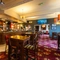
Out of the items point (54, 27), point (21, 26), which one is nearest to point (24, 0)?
point (54, 27)

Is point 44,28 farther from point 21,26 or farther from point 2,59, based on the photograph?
point 2,59

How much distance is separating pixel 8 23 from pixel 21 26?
2533mm

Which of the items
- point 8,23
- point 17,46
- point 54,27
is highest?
point 8,23

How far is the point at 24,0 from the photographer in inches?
153

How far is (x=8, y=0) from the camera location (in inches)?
157

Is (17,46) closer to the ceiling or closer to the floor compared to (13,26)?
closer to the floor

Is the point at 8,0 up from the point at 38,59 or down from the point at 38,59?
up

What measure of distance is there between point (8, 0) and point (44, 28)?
15232mm

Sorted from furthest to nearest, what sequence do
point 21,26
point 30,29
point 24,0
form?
point 21,26, point 30,29, point 24,0

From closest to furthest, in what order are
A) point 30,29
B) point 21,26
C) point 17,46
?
point 17,46, point 30,29, point 21,26

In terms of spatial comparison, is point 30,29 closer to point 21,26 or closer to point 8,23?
point 21,26

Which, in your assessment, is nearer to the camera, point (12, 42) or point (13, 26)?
point (12, 42)

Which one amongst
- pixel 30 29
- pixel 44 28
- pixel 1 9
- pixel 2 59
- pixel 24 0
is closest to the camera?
pixel 2 59

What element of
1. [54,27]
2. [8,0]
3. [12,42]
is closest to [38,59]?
[12,42]
